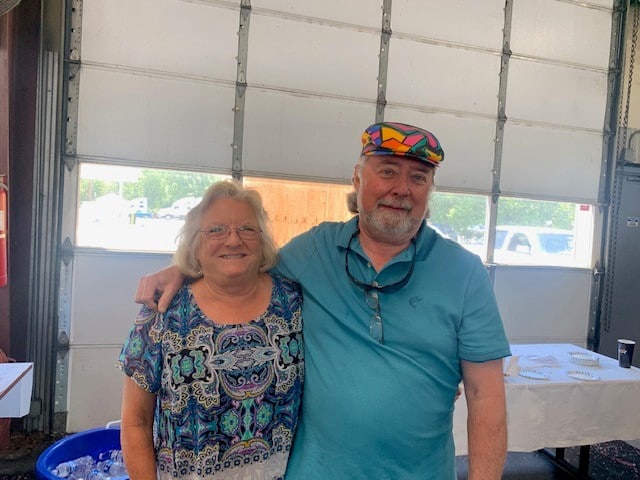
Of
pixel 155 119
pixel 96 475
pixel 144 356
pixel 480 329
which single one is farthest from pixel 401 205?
pixel 155 119

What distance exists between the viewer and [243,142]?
385 centimetres

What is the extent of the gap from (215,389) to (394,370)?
45 centimetres

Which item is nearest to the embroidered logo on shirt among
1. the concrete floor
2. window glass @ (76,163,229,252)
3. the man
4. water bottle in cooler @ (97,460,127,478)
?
the man

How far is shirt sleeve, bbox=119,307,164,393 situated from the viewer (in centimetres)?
120

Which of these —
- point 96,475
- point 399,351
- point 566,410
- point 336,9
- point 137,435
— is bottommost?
point 96,475

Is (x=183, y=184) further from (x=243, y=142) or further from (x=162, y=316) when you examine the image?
(x=162, y=316)

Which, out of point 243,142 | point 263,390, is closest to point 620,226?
point 243,142

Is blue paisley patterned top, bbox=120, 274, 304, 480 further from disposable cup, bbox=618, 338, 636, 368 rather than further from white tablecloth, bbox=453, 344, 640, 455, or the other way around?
disposable cup, bbox=618, 338, 636, 368

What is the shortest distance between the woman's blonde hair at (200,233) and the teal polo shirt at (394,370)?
0.75 feet

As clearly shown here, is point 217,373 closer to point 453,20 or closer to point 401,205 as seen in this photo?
point 401,205

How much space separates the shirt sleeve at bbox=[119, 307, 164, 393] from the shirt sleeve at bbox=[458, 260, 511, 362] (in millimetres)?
762

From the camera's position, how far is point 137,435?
1216 millimetres

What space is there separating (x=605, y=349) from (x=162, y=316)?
16.4 feet

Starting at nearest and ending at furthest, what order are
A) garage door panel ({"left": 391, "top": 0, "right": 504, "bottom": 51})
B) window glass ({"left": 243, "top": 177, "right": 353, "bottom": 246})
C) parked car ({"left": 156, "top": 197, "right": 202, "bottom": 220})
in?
parked car ({"left": 156, "top": 197, "right": 202, "bottom": 220})
window glass ({"left": 243, "top": 177, "right": 353, "bottom": 246})
garage door panel ({"left": 391, "top": 0, "right": 504, "bottom": 51})
